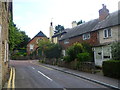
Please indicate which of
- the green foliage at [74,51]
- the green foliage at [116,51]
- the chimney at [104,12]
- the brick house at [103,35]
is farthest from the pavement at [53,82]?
the chimney at [104,12]

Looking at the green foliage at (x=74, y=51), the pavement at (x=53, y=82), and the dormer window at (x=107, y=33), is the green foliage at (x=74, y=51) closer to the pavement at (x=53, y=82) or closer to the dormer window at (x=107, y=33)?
the dormer window at (x=107, y=33)

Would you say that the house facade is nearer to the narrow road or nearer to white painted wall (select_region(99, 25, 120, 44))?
white painted wall (select_region(99, 25, 120, 44))

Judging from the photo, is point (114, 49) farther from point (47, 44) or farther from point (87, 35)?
point (47, 44)

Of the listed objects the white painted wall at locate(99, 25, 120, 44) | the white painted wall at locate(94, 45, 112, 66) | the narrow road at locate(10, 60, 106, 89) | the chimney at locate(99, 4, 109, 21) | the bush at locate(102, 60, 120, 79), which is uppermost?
the chimney at locate(99, 4, 109, 21)

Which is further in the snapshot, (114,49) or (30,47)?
(30,47)

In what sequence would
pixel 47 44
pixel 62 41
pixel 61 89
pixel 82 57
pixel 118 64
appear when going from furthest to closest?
pixel 47 44 < pixel 62 41 < pixel 82 57 < pixel 118 64 < pixel 61 89

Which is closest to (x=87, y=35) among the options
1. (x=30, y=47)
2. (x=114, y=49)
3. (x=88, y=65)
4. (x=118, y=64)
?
(x=88, y=65)

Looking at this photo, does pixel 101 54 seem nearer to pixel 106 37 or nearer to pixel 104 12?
pixel 106 37

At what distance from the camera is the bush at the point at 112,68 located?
1539cm

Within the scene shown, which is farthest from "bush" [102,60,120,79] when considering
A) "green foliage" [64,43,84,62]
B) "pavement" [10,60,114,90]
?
"green foliage" [64,43,84,62]

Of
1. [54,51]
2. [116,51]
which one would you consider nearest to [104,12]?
[116,51]

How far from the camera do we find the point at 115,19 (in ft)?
88.1

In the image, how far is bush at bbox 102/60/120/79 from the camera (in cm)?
1539

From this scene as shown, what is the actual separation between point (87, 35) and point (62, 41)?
12309 millimetres
